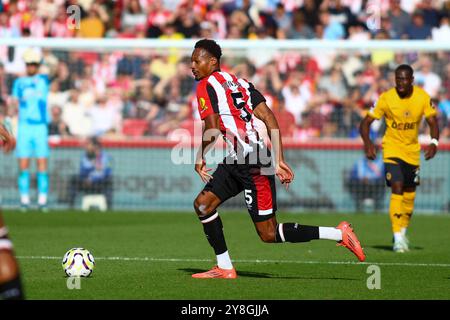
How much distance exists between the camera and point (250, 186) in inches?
417

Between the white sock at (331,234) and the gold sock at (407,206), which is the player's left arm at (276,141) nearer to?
the white sock at (331,234)

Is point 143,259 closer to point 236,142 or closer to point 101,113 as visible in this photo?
point 236,142

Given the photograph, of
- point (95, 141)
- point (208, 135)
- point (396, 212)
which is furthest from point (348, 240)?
Result: point (95, 141)

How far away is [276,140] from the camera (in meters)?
10.3

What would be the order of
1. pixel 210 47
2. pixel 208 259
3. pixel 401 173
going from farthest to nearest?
pixel 401 173 → pixel 208 259 → pixel 210 47

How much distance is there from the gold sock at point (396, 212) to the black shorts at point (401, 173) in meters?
0.22

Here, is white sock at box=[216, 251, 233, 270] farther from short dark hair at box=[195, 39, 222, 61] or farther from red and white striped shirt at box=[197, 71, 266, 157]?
short dark hair at box=[195, 39, 222, 61]

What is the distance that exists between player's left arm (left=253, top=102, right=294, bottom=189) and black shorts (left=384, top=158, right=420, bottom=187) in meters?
4.34

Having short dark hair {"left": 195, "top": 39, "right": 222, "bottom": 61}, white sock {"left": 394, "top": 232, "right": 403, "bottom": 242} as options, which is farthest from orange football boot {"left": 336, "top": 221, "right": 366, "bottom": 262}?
white sock {"left": 394, "top": 232, "right": 403, "bottom": 242}

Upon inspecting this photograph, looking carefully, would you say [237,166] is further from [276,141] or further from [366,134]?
[366,134]

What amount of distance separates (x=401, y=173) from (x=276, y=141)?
454 centimetres
